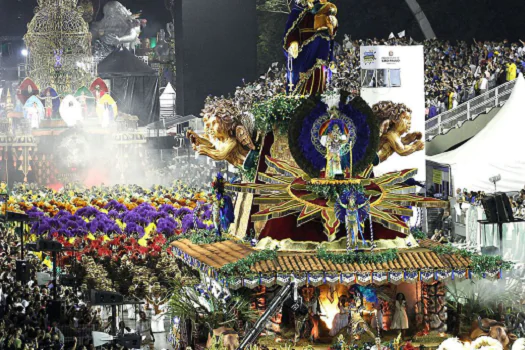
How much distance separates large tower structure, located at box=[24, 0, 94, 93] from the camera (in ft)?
247

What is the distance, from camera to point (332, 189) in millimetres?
26922

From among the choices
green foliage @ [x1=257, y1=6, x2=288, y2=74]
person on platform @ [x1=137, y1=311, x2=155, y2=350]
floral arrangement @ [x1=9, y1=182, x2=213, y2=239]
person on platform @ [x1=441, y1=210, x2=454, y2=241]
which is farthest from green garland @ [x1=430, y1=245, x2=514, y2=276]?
green foliage @ [x1=257, y1=6, x2=288, y2=74]

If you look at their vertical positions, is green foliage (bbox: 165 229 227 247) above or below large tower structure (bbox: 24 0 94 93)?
below

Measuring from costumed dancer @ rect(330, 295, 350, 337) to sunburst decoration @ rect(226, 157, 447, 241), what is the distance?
1.43 meters

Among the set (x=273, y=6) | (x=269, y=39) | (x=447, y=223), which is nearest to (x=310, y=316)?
(x=447, y=223)

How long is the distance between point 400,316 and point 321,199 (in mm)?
2998

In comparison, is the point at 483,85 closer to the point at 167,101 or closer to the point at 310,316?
the point at 310,316

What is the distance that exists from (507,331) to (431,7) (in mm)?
42825

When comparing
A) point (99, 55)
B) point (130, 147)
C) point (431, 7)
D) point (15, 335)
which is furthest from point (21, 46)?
point (15, 335)

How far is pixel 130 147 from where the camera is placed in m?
67.1

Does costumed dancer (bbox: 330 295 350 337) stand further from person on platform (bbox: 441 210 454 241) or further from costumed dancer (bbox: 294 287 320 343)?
person on platform (bbox: 441 210 454 241)

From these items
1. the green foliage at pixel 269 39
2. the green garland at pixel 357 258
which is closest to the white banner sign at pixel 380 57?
the green garland at pixel 357 258

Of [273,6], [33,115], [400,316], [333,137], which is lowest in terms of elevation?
[400,316]

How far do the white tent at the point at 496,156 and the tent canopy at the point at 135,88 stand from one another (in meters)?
45.8
